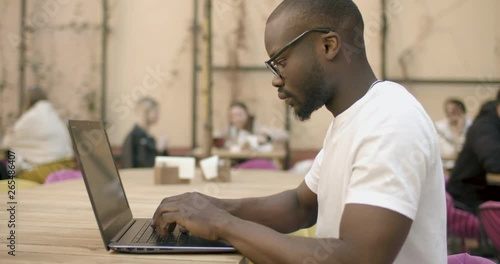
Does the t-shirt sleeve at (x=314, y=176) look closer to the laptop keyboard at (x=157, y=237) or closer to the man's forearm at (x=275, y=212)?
the man's forearm at (x=275, y=212)

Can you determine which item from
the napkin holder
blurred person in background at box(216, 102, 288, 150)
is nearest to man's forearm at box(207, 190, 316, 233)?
the napkin holder

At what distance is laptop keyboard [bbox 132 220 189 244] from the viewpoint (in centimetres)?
122

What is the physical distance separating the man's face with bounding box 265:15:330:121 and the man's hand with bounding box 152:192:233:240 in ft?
1.01

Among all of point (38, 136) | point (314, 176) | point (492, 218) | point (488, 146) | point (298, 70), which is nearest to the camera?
point (298, 70)

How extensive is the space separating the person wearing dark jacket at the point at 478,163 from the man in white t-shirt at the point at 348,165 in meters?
2.40

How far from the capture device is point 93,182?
1.23 meters

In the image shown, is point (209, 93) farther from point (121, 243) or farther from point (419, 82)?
point (419, 82)

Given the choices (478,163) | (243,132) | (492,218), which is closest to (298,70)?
(492,218)

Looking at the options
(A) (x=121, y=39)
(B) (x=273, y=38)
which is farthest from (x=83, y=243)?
(A) (x=121, y=39)

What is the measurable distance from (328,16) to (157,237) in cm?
62

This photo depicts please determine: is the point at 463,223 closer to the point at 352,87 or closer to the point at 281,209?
the point at 281,209

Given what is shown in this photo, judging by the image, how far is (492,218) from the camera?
8.30ft

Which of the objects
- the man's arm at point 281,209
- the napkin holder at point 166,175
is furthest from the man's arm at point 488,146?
the man's arm at point 281,209

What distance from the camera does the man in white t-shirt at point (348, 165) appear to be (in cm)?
101
